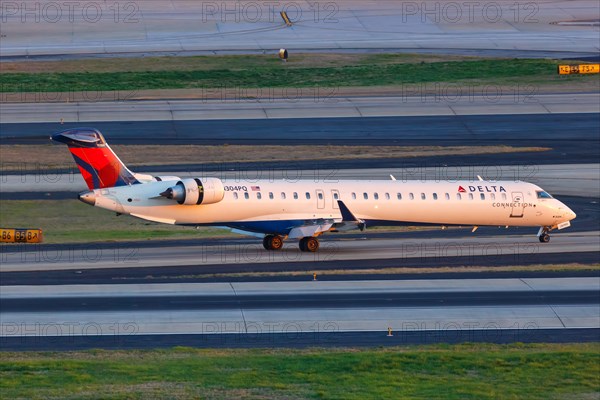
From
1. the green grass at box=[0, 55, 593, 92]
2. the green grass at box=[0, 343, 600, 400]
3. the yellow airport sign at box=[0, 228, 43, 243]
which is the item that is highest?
the green grass at box=[0, 55, 593, 92]

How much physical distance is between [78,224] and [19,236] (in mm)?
4658

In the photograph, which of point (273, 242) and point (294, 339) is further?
point (273, 242)

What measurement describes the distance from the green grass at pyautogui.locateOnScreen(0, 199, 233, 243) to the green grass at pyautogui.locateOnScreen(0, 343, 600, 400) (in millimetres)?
20413

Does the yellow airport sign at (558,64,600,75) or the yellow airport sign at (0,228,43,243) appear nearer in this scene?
the yellow airport sign at (0,228,43,243)

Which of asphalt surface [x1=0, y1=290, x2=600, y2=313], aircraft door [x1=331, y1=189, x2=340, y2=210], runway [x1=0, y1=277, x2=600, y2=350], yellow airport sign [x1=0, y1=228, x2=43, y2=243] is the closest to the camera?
runway [x1=0, y1=277, x2=600, y2=350]

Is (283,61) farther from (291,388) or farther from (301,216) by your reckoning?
(291,388)

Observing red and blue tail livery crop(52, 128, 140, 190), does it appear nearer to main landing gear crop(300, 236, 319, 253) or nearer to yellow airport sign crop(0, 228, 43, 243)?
yellow airport sign crop(0, 228, 43, 243)

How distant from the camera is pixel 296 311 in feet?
134

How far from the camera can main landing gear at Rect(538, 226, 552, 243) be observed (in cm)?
5563

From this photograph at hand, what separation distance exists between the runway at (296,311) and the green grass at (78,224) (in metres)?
10.5

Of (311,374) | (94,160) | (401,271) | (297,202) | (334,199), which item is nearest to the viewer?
(311,374)

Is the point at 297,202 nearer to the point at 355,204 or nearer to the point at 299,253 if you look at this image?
the point at 299,253

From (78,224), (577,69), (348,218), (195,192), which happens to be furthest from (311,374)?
(577,69)

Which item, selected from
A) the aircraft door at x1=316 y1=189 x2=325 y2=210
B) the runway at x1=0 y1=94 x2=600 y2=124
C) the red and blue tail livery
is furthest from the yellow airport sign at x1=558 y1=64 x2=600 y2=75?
the red and blue tail livery
